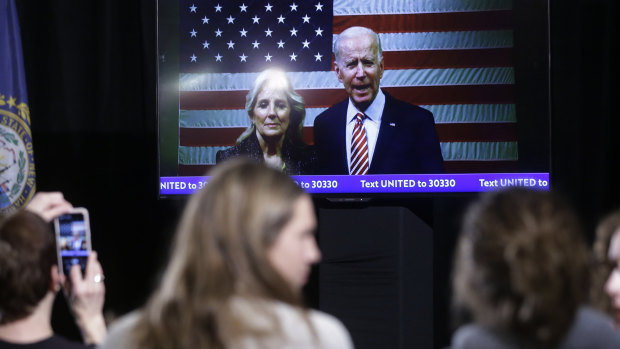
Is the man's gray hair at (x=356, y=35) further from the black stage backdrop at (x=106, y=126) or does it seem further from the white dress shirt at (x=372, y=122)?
the black stage backdrop at (x=106, y=126)

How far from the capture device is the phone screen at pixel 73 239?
1.82 metres

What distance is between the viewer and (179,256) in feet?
4.06

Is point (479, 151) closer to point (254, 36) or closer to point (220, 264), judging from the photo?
point (254, 36)

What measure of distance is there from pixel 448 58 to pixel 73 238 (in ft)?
7.92

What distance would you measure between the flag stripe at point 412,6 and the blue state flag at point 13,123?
1.95m

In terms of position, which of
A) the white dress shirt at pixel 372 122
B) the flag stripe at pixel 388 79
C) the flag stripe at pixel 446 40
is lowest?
the white dress shirt at pixel 372 122

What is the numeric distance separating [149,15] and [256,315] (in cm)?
362

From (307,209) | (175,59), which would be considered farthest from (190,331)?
(175,59)

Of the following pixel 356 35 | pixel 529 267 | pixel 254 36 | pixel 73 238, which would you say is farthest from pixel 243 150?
pixel 529 267

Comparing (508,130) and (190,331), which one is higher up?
(508,130)

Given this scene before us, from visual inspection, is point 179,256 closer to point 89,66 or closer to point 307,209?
point 307,209

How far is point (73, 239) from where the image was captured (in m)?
1.89

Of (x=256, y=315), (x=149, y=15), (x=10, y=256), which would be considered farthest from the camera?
(x=149, y=15)

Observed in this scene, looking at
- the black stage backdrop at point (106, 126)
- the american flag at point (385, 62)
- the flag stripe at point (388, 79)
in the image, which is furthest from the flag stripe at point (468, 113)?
the black stage backdrop at point (106, 126)
